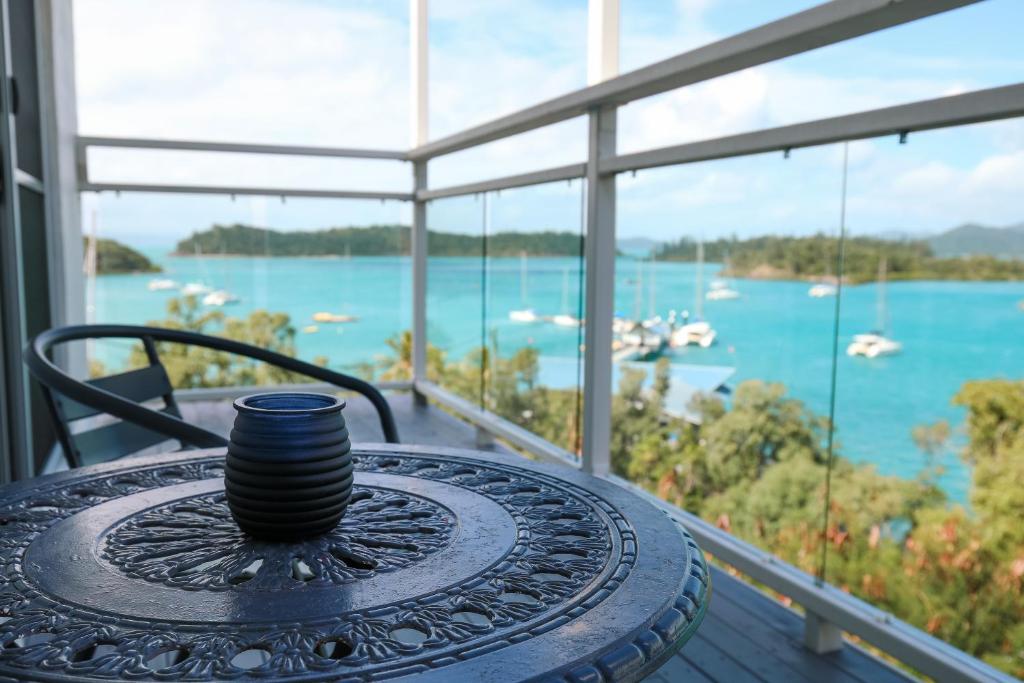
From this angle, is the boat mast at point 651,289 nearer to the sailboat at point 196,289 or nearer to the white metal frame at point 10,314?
the white metal frame at point 10,314

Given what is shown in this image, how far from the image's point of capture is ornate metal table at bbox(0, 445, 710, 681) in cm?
101

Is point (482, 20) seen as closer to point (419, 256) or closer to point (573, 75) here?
point (573, 75)

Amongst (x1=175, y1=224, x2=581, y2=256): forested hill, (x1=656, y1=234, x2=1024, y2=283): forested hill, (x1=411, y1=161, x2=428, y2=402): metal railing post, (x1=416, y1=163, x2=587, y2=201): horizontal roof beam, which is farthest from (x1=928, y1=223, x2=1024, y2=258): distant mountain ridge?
(x1=411, y1=161, x2=428, y2=402): metal railing post

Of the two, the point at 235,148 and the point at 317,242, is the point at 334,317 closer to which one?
the point at 317,242

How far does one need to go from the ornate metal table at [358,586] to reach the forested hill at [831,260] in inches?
70.0

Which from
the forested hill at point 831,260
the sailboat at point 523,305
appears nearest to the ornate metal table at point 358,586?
the forested hill at point 831,260

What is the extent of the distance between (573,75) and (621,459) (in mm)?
9192

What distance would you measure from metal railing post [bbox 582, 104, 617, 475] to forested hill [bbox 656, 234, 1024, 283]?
0.99 meters

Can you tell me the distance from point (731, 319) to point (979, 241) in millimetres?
1441

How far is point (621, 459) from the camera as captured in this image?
4.62m

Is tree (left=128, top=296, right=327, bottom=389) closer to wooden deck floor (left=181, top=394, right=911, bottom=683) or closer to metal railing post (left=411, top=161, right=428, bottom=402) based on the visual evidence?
metal railing post (left=411, top=161, right=428, bottom=402)

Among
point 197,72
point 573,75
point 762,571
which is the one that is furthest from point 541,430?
point 197,72

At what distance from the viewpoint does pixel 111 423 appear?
259 cm

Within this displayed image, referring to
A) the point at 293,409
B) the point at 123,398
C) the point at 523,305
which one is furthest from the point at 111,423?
the point at 523,305
